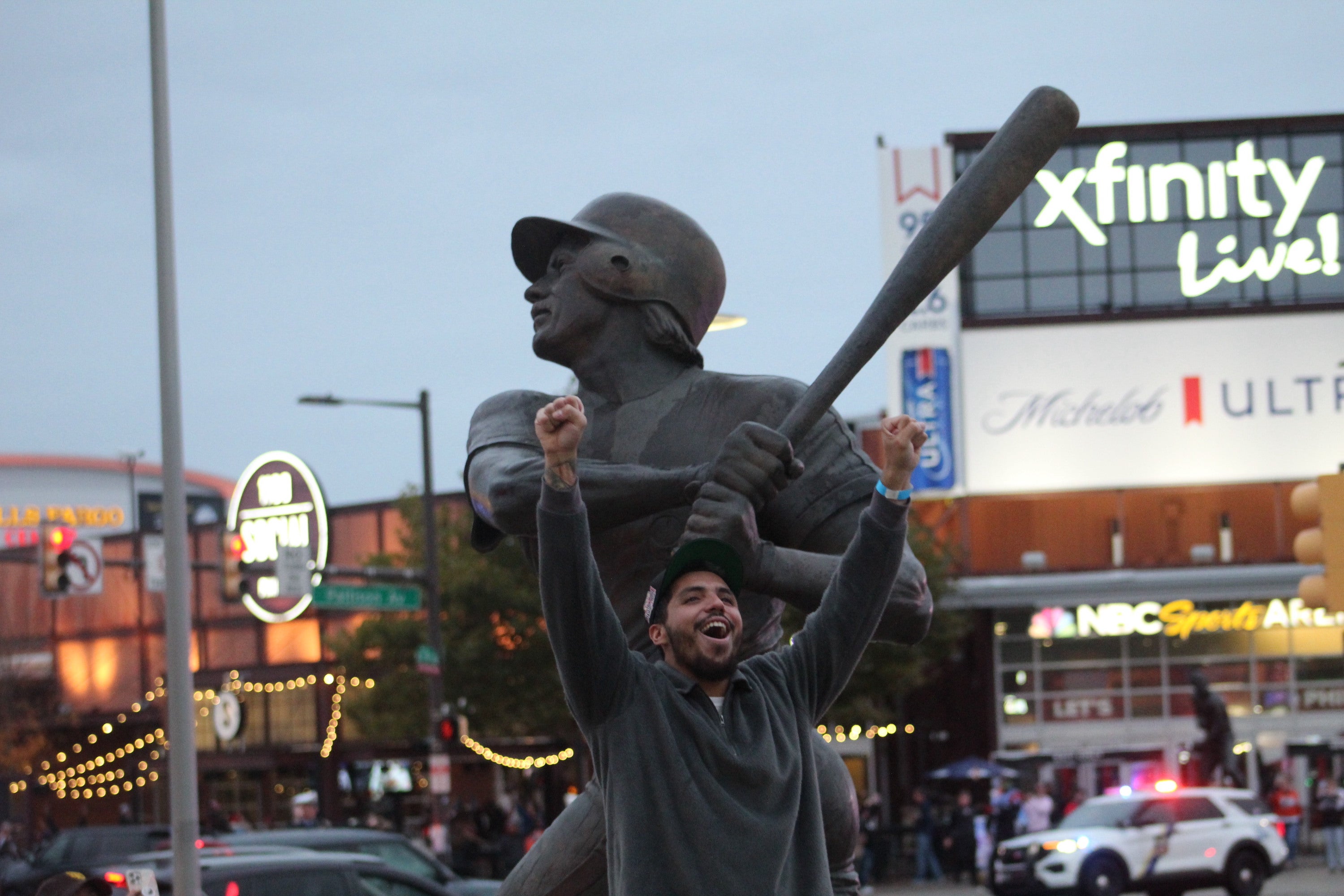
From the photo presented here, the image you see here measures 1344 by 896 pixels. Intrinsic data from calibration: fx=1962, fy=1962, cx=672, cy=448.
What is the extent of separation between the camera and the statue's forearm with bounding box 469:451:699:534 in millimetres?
3887

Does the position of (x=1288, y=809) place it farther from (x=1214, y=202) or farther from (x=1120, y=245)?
(x=1214, y=202)

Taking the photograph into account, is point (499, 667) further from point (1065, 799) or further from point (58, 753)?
point (58, 753)

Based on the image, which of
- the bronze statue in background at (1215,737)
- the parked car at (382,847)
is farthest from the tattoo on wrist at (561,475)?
the bronze statue in background at (1215,737)

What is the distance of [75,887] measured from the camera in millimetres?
10133

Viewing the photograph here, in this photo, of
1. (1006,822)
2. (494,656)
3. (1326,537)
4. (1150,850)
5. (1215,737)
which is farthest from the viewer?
(494,656)

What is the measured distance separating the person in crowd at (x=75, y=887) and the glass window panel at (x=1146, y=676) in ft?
112

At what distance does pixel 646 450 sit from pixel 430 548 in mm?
24761

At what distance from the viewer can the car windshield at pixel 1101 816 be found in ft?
76.6

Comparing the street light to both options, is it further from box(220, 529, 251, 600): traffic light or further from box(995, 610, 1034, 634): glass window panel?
box(995, 610, 1034, 634): glass window panel

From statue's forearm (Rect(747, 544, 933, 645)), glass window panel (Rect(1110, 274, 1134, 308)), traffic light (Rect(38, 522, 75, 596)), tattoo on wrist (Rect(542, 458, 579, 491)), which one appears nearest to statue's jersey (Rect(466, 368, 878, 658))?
statue's forearm (Rect(747, 544, 933, 645))

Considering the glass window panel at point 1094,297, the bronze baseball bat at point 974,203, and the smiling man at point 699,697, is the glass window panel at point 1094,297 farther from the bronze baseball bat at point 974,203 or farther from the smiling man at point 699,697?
the smiling man at point 699,697

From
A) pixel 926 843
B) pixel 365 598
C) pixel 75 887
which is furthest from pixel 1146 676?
pixel 75 887

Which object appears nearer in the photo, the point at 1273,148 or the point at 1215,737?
the point at 1215,737

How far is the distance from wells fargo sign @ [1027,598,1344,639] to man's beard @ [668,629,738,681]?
39376 mm
